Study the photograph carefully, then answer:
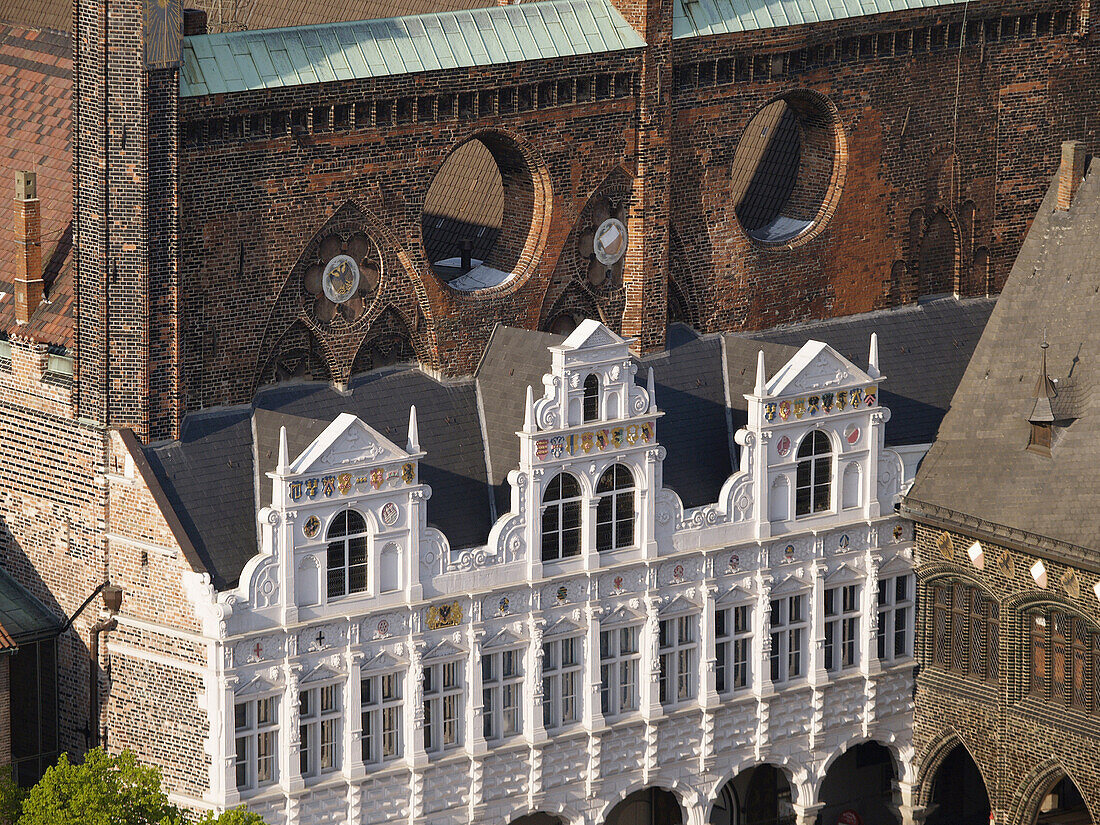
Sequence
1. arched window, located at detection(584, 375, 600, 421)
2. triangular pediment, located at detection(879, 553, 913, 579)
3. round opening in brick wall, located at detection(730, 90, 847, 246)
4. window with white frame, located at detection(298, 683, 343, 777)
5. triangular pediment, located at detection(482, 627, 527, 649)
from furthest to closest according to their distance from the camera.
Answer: round opening in brick wall, located at detection(730, 90, 847, 246) < triangular pediment, located at detection(879, 553, 913, 579) < arched window, located at detection(584, 375, 600, 421) < triangular pediment, located at detection(482, 627, 527, 649) < window with white frame, located at detection(298, 683, 343, 777)

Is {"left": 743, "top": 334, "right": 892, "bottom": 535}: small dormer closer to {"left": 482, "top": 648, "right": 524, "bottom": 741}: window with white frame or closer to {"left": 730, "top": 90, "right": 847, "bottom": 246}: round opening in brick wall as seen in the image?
{"left": 730, "top": 90, "right": 847, "bottom": 246}: round opening in brick wall

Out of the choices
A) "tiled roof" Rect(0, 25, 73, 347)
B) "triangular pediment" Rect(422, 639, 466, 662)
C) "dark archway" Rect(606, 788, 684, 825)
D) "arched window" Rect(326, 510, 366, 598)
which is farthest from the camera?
"dark archway" Rect(606, 788, 684, 825)

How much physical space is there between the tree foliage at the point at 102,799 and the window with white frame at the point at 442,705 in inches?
213

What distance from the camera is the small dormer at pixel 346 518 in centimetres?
5453

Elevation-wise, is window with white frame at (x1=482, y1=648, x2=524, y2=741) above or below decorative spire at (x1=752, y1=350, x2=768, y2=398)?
below

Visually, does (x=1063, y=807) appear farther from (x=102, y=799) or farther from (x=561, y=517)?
(x=102, y=799)

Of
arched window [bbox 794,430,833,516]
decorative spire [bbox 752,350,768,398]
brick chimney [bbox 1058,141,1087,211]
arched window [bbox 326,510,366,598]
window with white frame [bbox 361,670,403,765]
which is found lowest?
window with white frame [bbox 361,670,403,765]

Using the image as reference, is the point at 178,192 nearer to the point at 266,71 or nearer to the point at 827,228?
the point at 266,71

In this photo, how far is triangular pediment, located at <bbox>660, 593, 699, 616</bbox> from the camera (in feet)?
199

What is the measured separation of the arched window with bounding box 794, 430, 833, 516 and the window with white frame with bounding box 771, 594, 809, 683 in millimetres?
2124

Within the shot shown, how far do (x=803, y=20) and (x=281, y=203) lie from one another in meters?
14.0

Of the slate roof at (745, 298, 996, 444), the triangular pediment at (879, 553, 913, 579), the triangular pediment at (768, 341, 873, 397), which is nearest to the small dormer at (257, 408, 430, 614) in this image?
the triangular pediment at (768, 341, 873, 397)

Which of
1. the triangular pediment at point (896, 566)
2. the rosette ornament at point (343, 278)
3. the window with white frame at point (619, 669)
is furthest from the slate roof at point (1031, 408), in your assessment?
the rosette ornament at point (343, 278)

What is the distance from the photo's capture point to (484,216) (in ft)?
228
